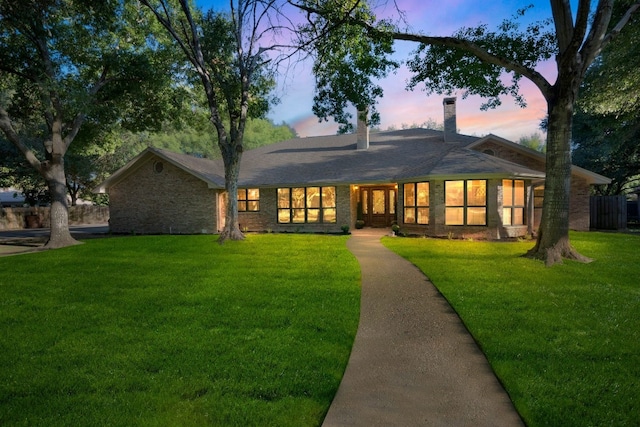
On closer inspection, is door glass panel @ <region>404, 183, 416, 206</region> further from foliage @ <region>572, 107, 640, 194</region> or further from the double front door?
foliage @ <region>572, 107, 640, 194</region>

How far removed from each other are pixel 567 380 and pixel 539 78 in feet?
33.0

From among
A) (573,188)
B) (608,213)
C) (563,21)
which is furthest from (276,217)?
(608,213)

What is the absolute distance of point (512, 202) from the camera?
16406 mm

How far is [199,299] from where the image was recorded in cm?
684

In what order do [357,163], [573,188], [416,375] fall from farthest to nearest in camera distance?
[357,163] → [573,188] → [416,375]

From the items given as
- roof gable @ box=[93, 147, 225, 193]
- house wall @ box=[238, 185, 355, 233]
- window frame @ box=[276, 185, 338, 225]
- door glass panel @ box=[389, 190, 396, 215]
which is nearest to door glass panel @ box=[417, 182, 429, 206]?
door glass panel @ box=[389, 190, 396, 215]

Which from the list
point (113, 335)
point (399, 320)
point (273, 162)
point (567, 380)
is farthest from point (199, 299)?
point (273, 162)

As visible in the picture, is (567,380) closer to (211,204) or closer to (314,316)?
(314,316)

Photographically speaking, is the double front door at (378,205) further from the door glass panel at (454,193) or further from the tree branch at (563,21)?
the tree branch at (563,21)

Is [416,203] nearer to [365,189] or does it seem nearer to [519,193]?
[365,189]

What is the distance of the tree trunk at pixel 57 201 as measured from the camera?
634 inches

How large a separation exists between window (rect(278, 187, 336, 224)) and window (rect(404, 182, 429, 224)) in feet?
13.6

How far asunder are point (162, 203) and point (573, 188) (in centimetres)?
2336

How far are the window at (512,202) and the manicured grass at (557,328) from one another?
5703 mm
